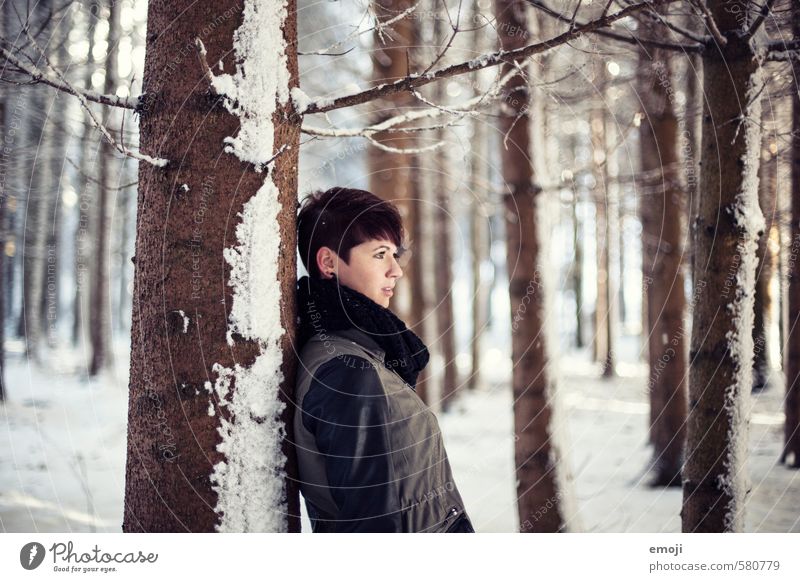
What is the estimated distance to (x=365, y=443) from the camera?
4.87 feet

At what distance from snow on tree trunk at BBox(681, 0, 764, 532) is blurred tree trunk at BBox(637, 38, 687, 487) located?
3.14 meters

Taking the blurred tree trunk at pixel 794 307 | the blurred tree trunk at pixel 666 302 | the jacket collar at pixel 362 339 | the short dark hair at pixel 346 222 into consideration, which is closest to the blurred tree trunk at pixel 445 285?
the blurred tree trunk at pixel 666 302

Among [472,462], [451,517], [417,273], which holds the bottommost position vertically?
[472,462]

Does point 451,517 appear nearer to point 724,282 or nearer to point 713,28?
point 724,282

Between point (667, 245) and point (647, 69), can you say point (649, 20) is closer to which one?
point (647, 69)

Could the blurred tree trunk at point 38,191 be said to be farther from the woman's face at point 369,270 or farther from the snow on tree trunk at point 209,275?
the woman's face at point 369,270

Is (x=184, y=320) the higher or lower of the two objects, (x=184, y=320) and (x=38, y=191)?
the lower

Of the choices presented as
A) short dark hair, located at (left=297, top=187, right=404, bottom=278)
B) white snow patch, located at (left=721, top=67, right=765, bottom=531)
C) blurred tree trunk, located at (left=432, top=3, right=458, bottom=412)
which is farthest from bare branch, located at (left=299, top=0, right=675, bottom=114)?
blurred tree trunk, located at (left=432, top=3, right=458, bottom=412)

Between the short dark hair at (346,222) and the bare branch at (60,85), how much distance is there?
1.95 ft

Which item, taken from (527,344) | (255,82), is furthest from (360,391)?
(527,344)

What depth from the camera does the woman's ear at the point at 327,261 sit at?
1839 millimetres

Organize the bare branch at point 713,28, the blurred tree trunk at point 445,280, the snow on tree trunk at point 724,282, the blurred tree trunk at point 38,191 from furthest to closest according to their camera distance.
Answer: the blurred tree trunk at point 445,280 → the blurred tree trunk at point 38,191 → the snow on tree trunk at point 724,282 → the bare branch at point 713,28

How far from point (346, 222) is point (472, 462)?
4.79m
